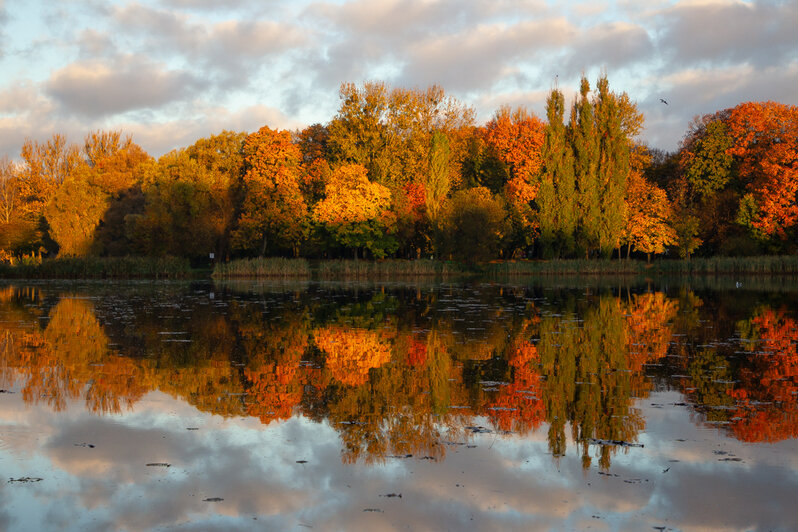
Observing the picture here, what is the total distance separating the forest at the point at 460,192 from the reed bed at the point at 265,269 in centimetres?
425

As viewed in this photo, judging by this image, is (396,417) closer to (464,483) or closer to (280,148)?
(464,483)

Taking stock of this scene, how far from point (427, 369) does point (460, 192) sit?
43100 mm

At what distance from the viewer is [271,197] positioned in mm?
55312

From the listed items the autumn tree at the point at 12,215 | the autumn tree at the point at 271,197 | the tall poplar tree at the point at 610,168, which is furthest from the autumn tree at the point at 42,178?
the tall poplar tree at the point at 610,168

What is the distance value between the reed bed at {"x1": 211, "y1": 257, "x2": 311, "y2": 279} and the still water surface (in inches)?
1374

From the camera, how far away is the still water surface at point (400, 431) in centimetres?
532

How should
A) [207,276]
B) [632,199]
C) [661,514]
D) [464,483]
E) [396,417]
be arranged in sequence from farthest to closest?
[632,199], [207,276], [396,417], [464,483], [661,514]

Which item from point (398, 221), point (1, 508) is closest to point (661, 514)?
point (1, 508)

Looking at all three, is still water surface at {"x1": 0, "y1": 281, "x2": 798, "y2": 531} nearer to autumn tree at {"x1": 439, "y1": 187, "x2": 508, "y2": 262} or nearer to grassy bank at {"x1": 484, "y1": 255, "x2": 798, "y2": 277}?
autumn tree at {"x1": 439, "y1": 187, "x2": 508, "y2": 262}

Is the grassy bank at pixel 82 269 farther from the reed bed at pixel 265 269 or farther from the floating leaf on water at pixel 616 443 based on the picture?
the floating leaf on water at pixel 616 443

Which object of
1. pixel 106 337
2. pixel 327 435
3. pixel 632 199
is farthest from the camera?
pixel 632 199

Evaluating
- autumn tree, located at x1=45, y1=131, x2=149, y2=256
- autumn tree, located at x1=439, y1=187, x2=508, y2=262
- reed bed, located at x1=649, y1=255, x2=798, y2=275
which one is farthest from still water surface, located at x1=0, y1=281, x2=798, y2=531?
autumn tree, located at x1=45, y1=131, x2=149, y2=256

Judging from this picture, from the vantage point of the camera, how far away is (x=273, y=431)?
7.51 m

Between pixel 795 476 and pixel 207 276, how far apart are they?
2013 inches
